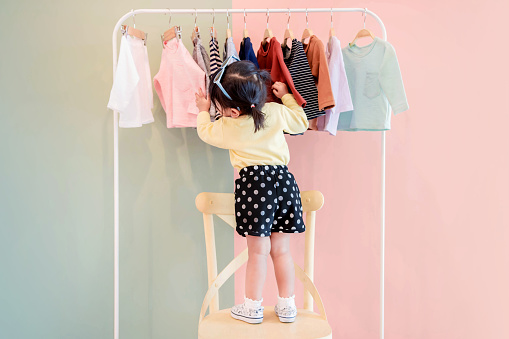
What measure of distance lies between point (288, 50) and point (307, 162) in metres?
0.57

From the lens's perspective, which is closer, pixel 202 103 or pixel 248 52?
pixel 202 103

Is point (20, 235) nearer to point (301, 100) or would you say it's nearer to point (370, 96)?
point (301, 100)

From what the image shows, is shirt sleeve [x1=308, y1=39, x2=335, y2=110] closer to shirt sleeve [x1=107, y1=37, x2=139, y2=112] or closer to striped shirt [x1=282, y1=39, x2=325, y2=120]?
striped shirt [x1=282, y1=39, x2=325, y2=120]

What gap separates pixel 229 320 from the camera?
1519 millimetres

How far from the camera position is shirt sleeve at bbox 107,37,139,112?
178cm

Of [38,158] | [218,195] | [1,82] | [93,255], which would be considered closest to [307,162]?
[218,195]

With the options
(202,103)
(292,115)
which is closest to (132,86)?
(202,103)

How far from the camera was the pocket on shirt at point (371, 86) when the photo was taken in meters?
1.89

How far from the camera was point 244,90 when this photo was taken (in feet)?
4.99

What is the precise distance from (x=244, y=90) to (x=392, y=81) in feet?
2.22

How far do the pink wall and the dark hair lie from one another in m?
0.68

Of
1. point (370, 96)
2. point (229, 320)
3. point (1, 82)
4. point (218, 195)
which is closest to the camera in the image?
point (229, 320)

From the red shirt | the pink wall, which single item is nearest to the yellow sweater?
the red shirt

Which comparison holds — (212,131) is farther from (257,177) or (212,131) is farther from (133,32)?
(133,32)
